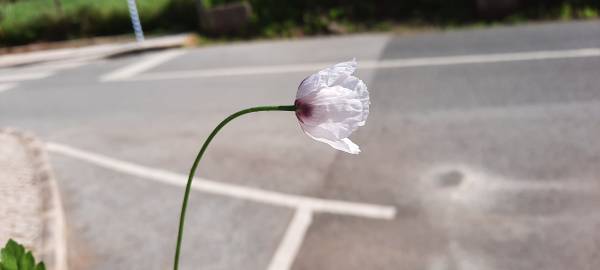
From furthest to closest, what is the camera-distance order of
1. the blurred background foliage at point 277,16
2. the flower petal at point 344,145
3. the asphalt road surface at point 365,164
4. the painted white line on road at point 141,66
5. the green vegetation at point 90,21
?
the green vegetation at point 90,21, the blurred background foliage at point 277,16, the painted white line on road at point 141,66, the asphalt road surface at point 365,164, the flower petal at point 344,145

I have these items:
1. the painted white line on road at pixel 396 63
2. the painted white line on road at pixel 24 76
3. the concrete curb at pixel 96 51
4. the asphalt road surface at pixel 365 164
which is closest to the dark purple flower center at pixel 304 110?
the asphalt road surface at pixel 365 164

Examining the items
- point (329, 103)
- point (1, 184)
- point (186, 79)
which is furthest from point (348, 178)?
point (186, 79)

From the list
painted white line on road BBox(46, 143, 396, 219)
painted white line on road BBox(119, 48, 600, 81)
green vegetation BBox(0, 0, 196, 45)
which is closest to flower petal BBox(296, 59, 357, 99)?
painted white line on road BBox(46, 143, 396, 219)

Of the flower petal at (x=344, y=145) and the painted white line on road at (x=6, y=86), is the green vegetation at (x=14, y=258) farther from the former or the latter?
the painted white line on road at (x=6, y=86)

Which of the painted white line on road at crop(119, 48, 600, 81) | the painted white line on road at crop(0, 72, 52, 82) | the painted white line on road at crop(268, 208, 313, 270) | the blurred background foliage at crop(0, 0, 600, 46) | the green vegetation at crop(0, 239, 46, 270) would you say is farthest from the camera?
the painted white line on road at crop(0, 72, 52, 82)

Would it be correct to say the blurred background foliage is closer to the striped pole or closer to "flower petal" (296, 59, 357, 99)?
the striped pole

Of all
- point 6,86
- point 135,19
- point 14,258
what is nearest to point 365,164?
point 14,258
